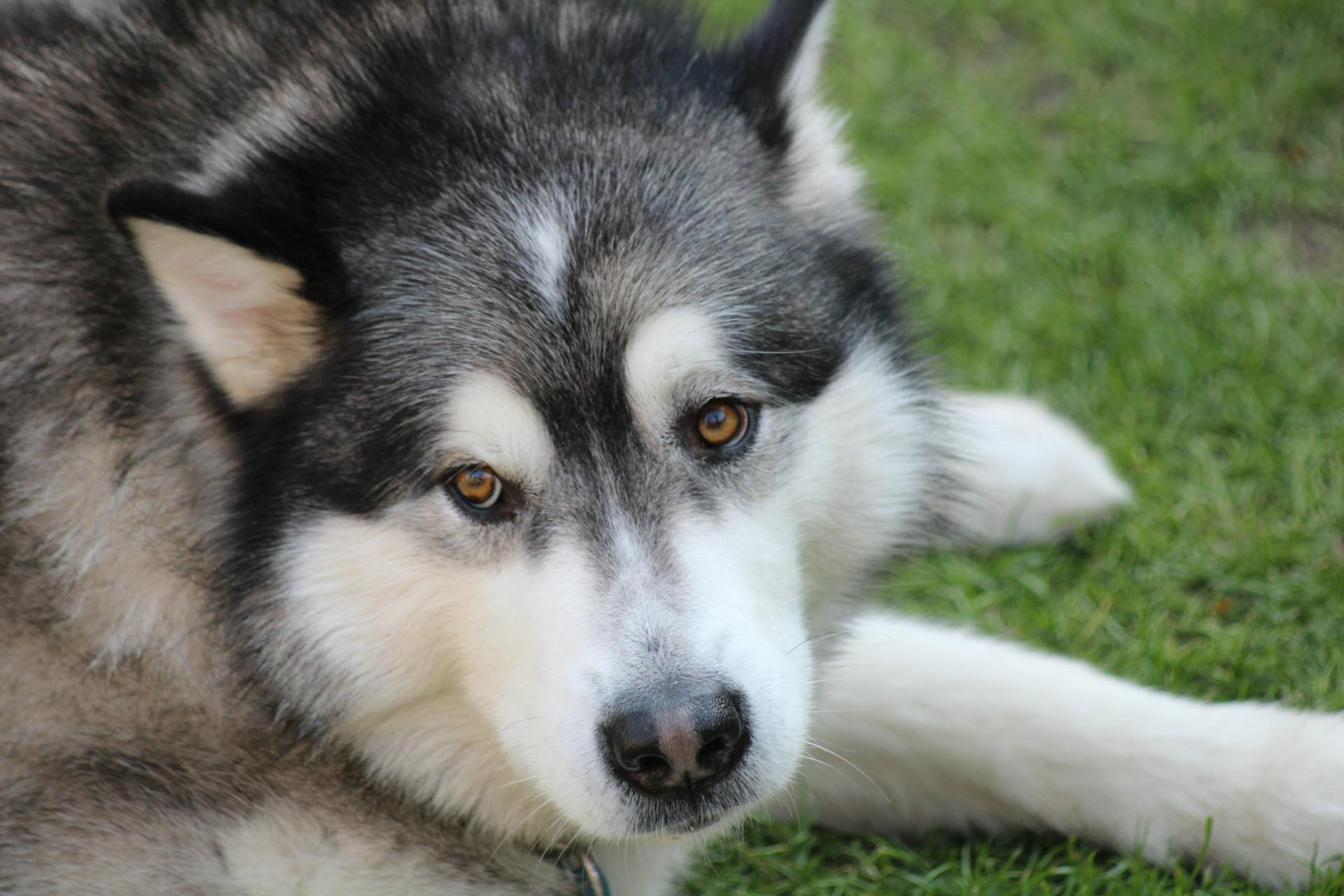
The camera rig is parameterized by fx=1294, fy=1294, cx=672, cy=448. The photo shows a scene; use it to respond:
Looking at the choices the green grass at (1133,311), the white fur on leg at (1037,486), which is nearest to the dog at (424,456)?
the green grass at (1133,311)

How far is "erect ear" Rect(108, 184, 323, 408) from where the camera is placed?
267 cm

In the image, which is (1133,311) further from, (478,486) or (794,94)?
(478,486)

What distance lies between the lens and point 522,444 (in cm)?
284

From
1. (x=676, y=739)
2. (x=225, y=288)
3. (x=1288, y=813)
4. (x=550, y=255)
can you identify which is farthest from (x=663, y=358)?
(x=1288, y=813)

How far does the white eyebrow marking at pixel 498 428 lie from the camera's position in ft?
9.29

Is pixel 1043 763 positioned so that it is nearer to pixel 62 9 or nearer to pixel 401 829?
pixel 401 829

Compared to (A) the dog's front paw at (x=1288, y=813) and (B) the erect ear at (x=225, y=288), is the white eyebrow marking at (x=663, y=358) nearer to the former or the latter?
(B) the erect ear at (x=225, y=288)

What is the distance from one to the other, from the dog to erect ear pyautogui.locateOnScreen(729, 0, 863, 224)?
20 millimetres

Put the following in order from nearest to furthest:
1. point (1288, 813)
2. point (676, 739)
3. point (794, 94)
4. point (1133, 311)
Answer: point (676, 739) → point (1288, 813) → point (794, 94) → point (1133, 311)

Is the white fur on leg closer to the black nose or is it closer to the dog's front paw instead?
the dog's front paw

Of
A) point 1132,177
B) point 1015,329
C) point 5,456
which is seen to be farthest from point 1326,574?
point 5,456

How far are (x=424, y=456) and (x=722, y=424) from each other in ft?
2.22

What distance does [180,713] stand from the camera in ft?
10.1

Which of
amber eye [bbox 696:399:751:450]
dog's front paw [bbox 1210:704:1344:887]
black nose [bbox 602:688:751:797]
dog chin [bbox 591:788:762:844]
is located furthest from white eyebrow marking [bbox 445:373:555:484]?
dog's front paw [bbox 1210:704:1344:887]
